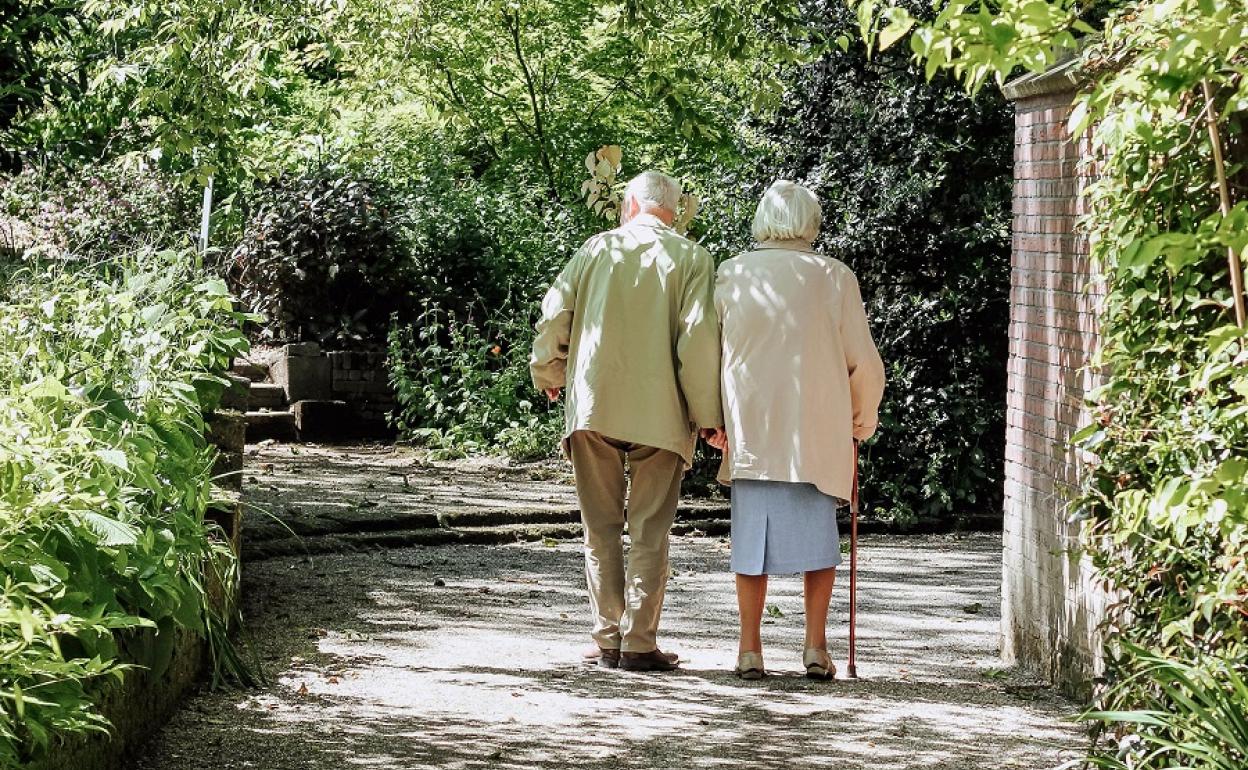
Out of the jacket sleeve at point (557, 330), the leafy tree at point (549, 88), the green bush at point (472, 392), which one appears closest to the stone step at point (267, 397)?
the green bush at point (472, 392)

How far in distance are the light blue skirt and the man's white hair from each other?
1174 millimetres

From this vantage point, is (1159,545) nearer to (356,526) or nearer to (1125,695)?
(1125,695)

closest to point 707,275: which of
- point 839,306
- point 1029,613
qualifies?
point 839,306

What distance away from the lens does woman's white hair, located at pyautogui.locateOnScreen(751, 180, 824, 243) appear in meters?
6.37

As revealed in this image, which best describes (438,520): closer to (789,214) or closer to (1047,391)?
(789,214)

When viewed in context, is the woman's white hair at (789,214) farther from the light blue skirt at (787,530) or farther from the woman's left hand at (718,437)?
the light blue skirt at (787,530)

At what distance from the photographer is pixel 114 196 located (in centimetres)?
1655

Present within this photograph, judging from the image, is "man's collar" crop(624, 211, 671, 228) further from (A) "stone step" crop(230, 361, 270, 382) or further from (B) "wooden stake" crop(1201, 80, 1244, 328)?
(A) "stone step" crop(230, 361, 270, 382)

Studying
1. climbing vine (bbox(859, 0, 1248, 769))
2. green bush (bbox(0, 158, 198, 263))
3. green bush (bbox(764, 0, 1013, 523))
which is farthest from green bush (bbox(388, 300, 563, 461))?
climbing vine (bbox(859, 0, 1248, 769))

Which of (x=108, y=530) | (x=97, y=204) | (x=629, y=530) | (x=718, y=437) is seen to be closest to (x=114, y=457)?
(x=108, y=530)

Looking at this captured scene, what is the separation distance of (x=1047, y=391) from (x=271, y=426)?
29.4 ft

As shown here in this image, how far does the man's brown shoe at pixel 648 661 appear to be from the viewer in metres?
6.46

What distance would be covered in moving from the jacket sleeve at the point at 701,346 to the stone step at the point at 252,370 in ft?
24.1

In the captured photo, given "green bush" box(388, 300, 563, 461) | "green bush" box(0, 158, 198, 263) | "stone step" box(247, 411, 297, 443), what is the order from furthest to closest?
1. "green bush" box(0, 158, 198, 263)
2. "stone step" box(247, 411, 297, 443)
3. "green bush" box(388, 300, 563, 461)
